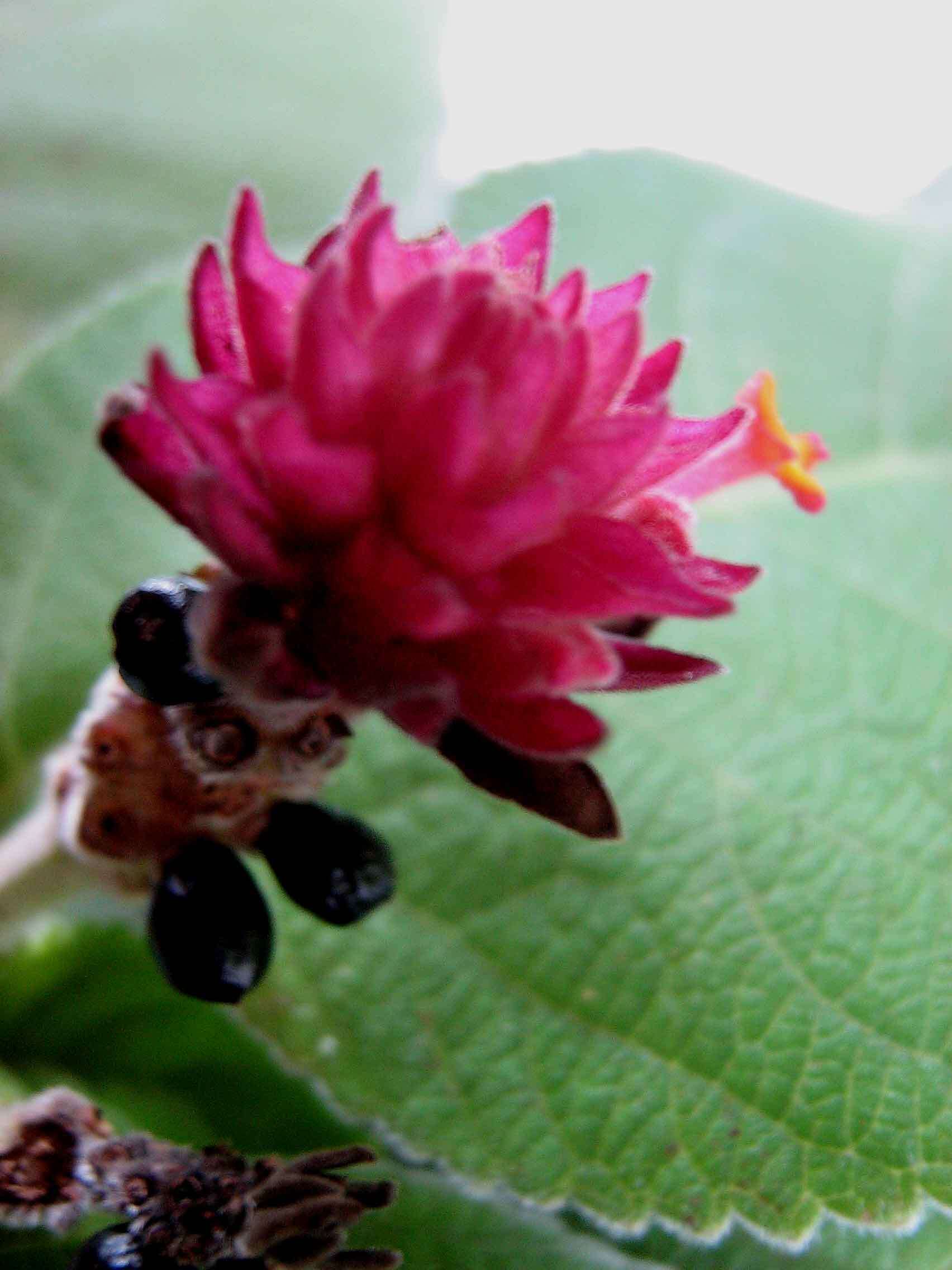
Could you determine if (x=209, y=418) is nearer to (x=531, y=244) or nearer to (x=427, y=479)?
(x=427, y=479)

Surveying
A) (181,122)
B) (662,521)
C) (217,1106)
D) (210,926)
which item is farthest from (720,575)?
(181,122)

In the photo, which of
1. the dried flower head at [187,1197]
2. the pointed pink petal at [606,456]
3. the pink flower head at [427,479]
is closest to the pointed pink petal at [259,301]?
the pink flower head at [427,479]

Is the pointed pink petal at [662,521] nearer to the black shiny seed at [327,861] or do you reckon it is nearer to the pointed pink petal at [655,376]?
the pointed pink petal at [655,376]

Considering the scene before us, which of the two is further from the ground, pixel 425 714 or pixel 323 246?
pixel 323 246

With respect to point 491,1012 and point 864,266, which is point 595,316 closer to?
point 491,1012

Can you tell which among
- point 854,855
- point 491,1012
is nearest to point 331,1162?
point 491,1012

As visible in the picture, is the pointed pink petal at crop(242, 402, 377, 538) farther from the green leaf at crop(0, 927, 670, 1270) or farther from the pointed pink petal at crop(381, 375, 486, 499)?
the green leaf at crop(0, 927, 670, 1270)
